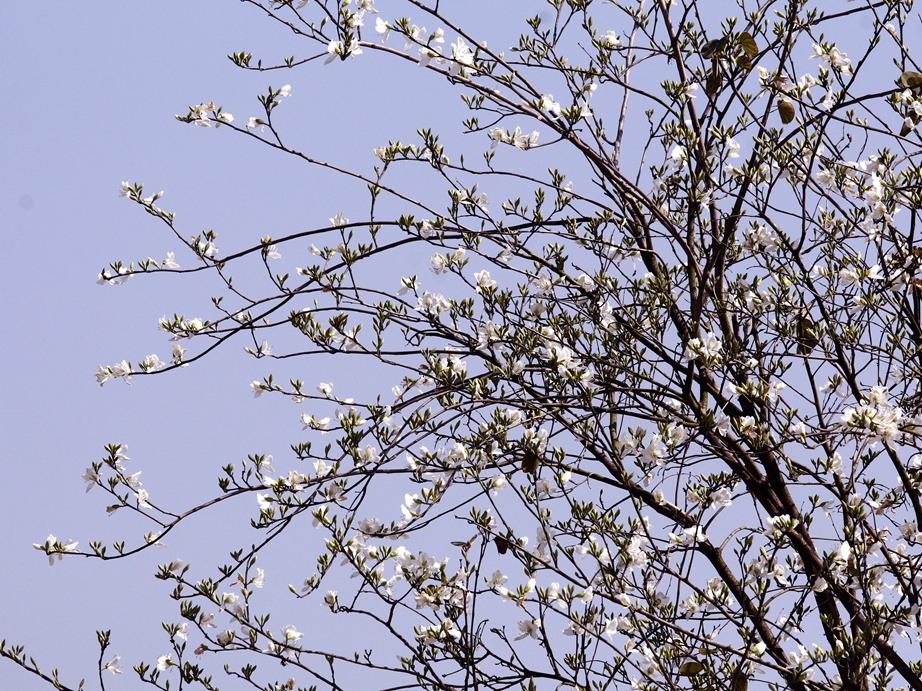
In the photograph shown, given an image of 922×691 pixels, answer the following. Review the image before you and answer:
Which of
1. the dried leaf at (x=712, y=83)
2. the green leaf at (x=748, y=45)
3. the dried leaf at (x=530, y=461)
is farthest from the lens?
the dried leaf at (x=712, y=83)

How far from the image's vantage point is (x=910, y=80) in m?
2.99

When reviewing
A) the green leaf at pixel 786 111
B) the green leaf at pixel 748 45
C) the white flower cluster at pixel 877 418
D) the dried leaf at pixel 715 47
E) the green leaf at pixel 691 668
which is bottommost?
the green leaf at pixel 691 668

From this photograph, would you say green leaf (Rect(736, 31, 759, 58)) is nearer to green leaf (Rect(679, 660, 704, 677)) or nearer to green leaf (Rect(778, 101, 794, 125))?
green leaf (Rect(778, 101, 794, 125))

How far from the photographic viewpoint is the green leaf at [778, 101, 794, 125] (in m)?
2.98

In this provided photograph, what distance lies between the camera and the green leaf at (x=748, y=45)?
2967 millimetres

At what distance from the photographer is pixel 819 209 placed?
3.18m

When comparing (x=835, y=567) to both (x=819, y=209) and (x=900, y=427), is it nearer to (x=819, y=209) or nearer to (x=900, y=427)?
(x=900, y=427)

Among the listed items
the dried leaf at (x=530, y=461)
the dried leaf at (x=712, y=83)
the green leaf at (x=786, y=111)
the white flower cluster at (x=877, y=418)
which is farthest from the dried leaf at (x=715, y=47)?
the dried leaf at (x=530, y=461)

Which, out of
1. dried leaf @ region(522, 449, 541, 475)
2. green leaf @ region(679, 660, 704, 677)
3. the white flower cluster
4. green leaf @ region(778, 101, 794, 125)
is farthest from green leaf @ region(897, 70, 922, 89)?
green leaf @ region(679, 660, 704, 677)

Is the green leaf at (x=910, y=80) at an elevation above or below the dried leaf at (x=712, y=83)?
below

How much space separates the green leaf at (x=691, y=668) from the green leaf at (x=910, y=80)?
1.77 meters

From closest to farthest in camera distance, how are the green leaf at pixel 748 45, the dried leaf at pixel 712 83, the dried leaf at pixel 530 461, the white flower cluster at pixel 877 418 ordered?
1. the white flower cluster at pixel 877 418
2. the dried leaf at pixel 530 461
3. the green leaf at pixel 748 45
4. the dried leaf at pixel 712 83

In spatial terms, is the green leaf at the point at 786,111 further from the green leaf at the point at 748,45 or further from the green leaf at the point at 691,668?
the green leaf at the point at 691,668

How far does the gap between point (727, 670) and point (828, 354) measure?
95 cm
